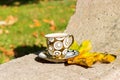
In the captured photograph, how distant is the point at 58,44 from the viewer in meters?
3.29

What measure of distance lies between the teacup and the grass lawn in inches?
72.5

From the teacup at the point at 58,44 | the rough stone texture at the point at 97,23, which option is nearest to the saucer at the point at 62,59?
the teacup at the point at 58,44

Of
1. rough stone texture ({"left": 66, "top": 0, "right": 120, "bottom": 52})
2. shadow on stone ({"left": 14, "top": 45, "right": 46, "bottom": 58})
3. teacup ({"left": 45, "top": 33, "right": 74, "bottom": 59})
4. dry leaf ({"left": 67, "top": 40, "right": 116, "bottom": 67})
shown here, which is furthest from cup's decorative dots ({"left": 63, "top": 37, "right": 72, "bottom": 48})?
shadow on stone ({"left": 14, "top": 45, "right": 46, "bottom": 58})

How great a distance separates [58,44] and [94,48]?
57cm

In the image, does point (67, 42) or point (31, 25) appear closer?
point (67, 42)

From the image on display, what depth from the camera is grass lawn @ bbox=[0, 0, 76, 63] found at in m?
5.62

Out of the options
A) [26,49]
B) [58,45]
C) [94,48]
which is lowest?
[26,49]

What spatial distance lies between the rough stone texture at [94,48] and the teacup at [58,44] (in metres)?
0.10

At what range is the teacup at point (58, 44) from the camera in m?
3.27

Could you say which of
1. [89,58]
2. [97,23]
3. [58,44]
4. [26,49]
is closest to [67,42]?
[58,44]

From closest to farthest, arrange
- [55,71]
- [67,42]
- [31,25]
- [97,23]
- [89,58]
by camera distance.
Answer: [55,71] < [89,58] < [67,42] < [97,23] < [31,25]

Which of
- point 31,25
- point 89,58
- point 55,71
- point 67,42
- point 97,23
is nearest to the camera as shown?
point 55,71

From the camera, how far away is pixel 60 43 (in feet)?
10.8

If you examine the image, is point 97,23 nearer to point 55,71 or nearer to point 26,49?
point 55,71
